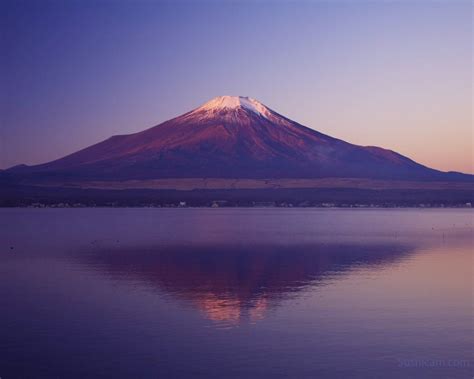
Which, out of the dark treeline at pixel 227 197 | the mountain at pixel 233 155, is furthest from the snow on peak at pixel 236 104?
the dark treeline at pixel 227 197

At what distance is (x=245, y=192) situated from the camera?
13388 centimetres

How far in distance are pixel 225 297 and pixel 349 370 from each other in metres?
7.42

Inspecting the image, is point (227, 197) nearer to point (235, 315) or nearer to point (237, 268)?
point (237, 268)

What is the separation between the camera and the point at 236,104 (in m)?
168

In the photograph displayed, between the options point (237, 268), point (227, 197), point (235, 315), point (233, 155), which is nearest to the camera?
point (235, 315)

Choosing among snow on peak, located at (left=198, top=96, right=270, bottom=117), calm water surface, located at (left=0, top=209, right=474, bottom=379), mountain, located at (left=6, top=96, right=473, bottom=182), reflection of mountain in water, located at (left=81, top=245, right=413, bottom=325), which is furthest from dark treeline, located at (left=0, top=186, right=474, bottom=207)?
calm water surface, located at (left=0, top=209, right=474, bottom=379)

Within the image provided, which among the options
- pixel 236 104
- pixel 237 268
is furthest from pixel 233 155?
pixel 237 268

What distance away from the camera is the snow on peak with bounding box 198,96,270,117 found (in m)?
167

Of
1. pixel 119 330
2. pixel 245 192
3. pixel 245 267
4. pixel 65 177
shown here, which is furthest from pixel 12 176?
pixel 119 330

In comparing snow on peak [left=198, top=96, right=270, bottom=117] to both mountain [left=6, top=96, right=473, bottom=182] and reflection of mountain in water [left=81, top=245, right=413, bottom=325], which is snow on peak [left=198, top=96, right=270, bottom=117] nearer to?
mountain [left=6, top=96, right=473, bottom=182]

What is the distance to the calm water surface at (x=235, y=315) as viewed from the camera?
1249 centimetres

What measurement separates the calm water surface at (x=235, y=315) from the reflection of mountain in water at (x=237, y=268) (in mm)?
60

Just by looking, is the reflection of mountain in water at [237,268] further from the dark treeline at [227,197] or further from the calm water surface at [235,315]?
the dark treeline at [227,197]

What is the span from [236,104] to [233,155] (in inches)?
822
